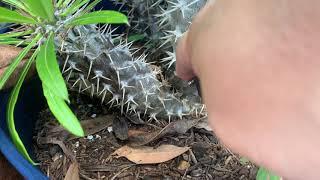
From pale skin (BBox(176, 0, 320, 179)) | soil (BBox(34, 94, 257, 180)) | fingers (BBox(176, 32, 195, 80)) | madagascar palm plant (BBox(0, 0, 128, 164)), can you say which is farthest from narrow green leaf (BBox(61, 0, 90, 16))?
pale skin (BBox(176, 0, 320, 179))

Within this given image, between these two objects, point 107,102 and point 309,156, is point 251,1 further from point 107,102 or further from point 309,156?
point 107,102

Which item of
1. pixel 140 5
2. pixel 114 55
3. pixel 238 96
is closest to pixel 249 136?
pixel 238 96

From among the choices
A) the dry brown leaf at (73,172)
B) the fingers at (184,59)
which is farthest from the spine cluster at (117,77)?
the fingers at (184,59)

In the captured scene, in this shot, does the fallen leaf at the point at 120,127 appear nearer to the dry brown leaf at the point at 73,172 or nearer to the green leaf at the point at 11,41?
the dry brown leaf at the point at 73,172

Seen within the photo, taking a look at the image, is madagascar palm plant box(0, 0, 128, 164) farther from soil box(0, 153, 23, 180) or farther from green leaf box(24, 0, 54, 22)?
soil box(0, 153, 23, 180)

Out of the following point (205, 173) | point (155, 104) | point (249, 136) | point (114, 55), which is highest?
point (249, 136)

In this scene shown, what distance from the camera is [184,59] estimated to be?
1.37 feet

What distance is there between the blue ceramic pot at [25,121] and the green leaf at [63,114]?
5.1 inches

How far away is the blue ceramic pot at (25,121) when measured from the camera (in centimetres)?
82

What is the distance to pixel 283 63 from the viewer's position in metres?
0.30

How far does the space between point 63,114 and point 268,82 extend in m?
0.47

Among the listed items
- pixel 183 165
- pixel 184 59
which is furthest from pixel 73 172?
pixel 184 59

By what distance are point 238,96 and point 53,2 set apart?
20.9 inches

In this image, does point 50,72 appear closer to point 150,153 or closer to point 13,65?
point 13,65
